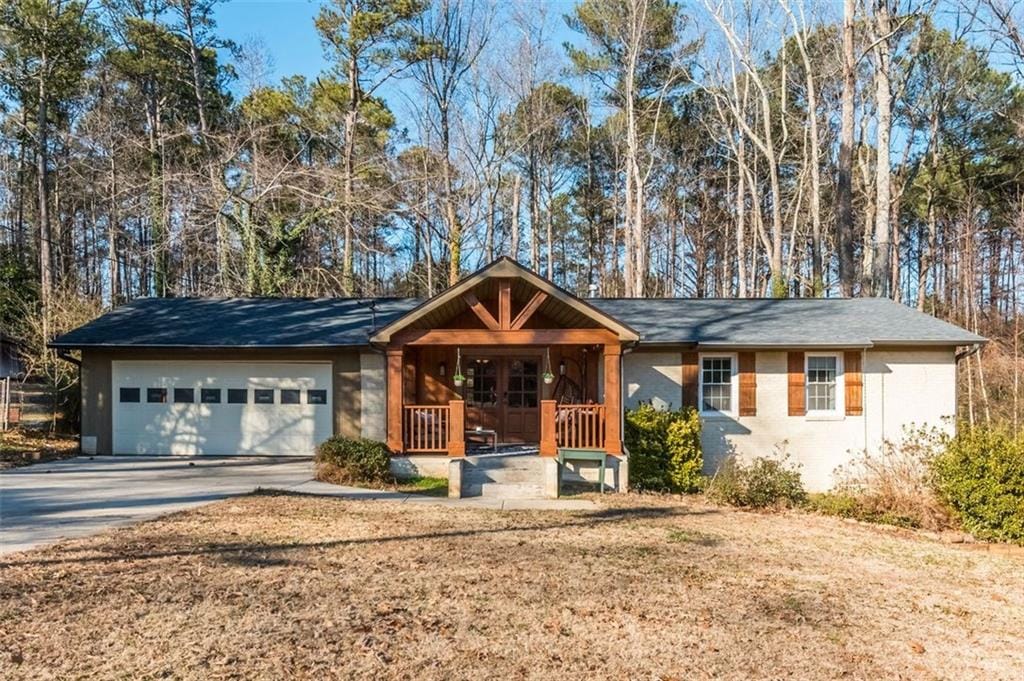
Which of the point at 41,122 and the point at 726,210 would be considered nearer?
the point at 41,122

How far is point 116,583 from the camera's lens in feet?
18.0

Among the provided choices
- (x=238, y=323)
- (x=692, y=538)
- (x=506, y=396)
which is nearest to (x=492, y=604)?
(x=692, y=538)

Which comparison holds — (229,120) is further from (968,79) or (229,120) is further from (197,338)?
(968,79)

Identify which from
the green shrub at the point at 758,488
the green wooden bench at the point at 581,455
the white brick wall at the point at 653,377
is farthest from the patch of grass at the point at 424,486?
the green shrub at the point at 758,488

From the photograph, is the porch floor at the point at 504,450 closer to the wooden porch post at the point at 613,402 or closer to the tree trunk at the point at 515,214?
the wooden porch post at the point at 613,402

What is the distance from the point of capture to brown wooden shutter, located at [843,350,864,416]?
1330 cm

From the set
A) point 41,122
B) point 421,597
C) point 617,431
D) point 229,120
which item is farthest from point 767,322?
point 41,122

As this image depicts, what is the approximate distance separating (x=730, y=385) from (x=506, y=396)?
15.7 feet

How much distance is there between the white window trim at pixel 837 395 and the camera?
13391 millimetres

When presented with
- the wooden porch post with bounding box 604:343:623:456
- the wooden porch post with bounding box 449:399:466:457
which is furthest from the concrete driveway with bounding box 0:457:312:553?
the wooden porch post with bounding box 604:343:623:456

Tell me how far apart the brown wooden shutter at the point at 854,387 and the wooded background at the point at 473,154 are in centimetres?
571

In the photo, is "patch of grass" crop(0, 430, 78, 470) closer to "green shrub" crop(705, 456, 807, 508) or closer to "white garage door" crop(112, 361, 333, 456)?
"white garage door" crop(112, 361, 333, 456)

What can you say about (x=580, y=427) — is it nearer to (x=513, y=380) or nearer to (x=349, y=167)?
(x=513, y=380)

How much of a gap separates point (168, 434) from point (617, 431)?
388 inches
